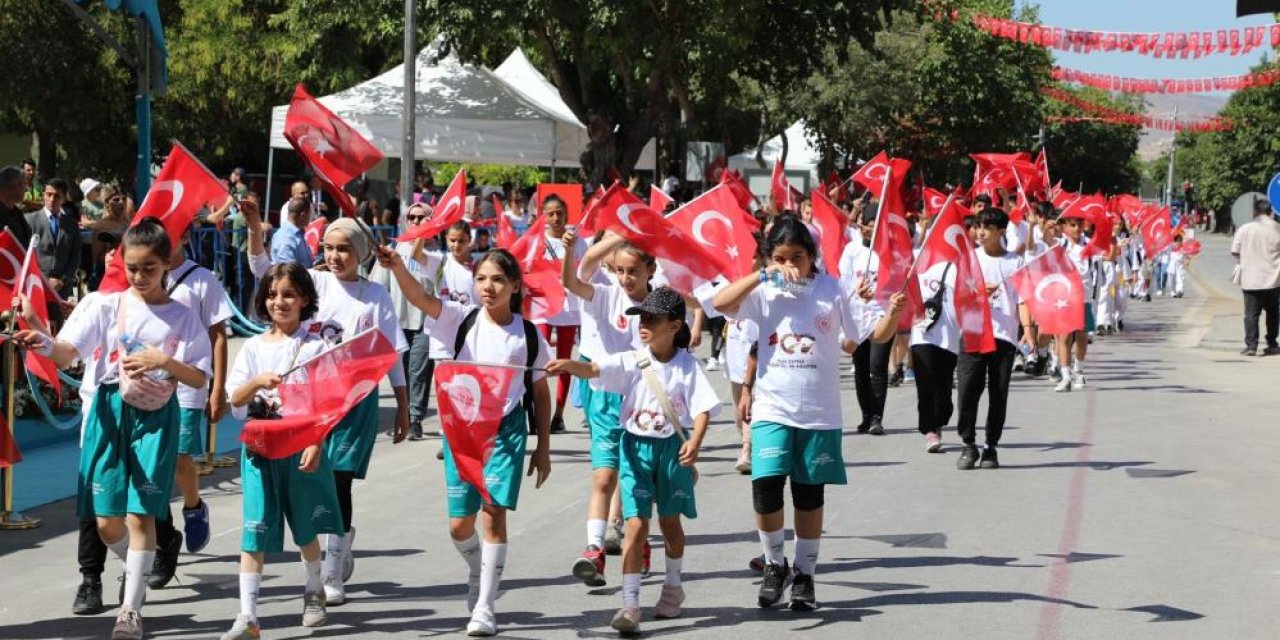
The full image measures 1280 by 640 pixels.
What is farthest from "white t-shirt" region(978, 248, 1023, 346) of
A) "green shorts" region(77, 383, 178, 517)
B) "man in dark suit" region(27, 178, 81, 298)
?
"man in dark suit" region(27, 178, 81, 298)

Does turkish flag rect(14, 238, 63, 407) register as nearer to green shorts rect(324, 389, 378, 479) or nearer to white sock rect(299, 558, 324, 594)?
green shorts rect(324, 389, 378, 479)

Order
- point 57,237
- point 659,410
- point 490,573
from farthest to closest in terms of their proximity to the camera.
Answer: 1. point 57,237
2. point 659,410
3. point 490,573

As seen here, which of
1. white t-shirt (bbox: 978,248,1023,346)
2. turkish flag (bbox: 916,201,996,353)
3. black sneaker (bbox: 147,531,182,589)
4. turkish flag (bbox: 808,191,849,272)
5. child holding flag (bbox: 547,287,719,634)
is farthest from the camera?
white t-shirt (bbox: 978,248,1023,346)

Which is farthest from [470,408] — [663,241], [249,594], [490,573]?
[663,241]

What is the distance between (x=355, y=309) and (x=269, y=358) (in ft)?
3.13

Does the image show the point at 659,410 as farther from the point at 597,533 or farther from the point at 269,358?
the point at 269,358

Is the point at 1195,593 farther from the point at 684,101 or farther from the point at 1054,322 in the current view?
the point at 684,101

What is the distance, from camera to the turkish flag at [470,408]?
7.00 metres

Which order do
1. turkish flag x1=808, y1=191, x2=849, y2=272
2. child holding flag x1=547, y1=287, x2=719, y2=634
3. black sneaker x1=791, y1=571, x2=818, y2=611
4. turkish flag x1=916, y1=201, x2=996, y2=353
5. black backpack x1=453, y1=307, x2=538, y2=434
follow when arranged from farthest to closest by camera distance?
turkish flag x1=916, y1=201, x2=996, y2=353 → turkish flag x1=808, y1=191, x2=849, y2=272 → black sneaker x1=791, y1=571, x2=818, y2=611 → black backpack x1=453, y1=307, x2=538, y2=434 → child holding flag x1=547, y1=287, x2=719, y2=634

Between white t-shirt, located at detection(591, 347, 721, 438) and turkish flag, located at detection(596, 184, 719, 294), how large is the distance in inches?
53.9

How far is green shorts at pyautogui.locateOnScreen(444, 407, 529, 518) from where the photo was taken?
23.3 ft

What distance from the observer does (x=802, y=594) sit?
7.54 meters

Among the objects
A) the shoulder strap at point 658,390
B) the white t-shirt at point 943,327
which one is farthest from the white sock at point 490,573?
the white t-shirt at point 943,327

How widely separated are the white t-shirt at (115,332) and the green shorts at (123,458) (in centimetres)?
11
